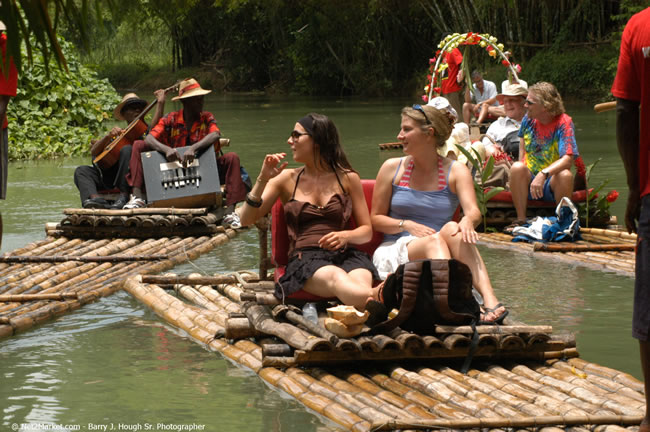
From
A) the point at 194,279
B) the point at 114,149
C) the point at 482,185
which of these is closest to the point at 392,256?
the point at 194,279

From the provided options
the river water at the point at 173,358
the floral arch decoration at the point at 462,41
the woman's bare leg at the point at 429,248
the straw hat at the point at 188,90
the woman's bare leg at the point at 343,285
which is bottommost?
the river water at the point at 173,358

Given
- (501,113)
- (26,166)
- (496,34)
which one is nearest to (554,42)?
(496,34)

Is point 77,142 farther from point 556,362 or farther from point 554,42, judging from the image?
point 554,42

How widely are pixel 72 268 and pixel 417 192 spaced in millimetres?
2964

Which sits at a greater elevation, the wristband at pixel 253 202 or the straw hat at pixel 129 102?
the straw hat at pixel 129 102

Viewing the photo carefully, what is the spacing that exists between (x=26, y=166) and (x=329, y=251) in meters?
10.5

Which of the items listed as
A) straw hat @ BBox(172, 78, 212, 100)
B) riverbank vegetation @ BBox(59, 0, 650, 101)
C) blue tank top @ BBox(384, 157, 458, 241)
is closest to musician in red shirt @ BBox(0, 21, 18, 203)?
blue tank top @ BBox(384, 157, 458, 241)

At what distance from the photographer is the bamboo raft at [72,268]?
633cm

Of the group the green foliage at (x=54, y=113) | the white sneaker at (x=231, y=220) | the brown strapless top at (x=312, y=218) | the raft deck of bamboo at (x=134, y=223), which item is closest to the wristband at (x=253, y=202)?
the brown strapless top at (x=312, y=218)

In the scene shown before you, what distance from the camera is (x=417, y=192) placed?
5.82 meters

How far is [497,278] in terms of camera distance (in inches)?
287

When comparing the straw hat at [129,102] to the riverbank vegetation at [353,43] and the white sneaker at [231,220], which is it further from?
the riverbank vegetation at [353,43]

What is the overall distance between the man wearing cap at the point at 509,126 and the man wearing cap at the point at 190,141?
2.28 meters

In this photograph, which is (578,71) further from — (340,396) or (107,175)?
(340,396)
